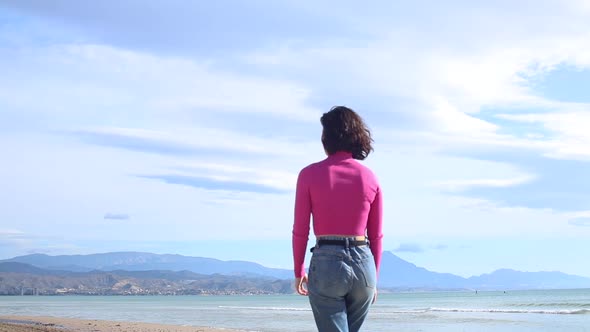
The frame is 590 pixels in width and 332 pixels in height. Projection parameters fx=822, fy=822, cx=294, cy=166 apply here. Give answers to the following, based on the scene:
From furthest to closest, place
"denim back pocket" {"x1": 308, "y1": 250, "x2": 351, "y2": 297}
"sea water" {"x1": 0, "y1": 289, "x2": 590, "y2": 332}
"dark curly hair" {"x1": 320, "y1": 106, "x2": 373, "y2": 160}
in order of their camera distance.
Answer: "sea water" {"x1": 0, "y1": 289, "x2": 590, "y2": 332} < "dark curly hair" {"x1": 320, "y1": 106, "x2": 373, "y2": 160} < "denim back pocket" {"x1": 308, "y1": 250, "x2": 351, "y2": 297}

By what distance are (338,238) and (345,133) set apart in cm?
51

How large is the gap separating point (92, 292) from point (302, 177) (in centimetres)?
19892

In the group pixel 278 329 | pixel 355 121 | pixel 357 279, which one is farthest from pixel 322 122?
pixel 278 329

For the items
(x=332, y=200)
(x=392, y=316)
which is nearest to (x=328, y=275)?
(x=332, y=200)

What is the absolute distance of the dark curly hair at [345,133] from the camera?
13.1 ft

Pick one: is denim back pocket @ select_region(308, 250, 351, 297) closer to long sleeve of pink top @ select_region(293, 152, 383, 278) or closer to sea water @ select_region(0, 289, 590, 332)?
long sleeve of pink top @ select_region(293, 152, 383, 278)

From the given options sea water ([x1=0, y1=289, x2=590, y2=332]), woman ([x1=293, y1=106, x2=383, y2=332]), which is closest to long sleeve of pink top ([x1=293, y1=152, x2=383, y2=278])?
woman ([x1=293, y1=106, x2=383, y2=332])

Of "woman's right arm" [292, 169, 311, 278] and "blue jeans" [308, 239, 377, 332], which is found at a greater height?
"woman's right arm" [292, 169, 311, 278]

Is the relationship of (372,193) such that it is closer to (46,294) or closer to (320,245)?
(320,245)

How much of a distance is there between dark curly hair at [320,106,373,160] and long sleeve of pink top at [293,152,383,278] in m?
0.09

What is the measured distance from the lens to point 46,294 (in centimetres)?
19575

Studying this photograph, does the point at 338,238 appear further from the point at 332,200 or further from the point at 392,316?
the point at 392,316

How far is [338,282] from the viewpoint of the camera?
3814mm

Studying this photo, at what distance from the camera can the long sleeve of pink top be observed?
3863 mm
